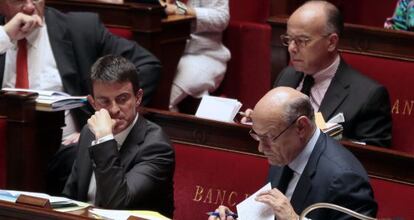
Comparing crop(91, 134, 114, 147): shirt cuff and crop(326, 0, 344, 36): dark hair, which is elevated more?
crop(326, 0, 344, 36): dark hair

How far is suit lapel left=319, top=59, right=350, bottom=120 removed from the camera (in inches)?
94.0

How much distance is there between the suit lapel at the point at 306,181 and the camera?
1.73 m

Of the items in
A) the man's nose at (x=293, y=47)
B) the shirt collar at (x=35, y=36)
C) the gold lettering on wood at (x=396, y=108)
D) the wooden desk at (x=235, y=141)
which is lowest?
the gold lettering on wood at (x=396, y=108)

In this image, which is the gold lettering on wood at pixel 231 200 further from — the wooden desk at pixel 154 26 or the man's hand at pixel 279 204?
the wooden desk at pixel 154 26

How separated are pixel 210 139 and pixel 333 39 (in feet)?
1.52

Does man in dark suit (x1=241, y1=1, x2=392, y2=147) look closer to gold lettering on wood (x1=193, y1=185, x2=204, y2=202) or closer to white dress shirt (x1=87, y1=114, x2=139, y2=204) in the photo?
gold lettering on wood (x1=193, y1=185, x2=204, y2=202)

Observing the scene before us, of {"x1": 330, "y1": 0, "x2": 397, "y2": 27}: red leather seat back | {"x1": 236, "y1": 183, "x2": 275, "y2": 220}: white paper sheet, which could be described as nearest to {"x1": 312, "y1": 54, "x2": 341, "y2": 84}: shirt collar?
{"x1": 236, "y1": 183, "x2": 275, "y2": 220}: white paper sheet

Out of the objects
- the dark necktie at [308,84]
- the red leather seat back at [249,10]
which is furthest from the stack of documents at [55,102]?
→ the red leather seat back at [249,10]

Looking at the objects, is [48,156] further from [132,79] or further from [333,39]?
[333,39]

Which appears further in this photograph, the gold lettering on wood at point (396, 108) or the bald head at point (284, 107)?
the gold lettering on wood at point (396, 108)

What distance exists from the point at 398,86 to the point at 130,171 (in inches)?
39.8

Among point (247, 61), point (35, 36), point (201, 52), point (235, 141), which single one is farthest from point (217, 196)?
point (247, 61)

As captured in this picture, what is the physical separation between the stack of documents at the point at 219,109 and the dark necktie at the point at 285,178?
22.2 inches

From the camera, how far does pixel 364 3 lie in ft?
12.1
